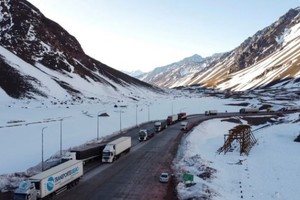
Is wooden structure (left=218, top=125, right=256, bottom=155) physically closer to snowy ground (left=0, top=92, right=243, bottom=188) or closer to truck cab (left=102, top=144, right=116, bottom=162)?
truck cab (left=102, top=144, right=116, bottom=162)

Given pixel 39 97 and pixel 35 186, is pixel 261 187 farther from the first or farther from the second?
pixel 39 97

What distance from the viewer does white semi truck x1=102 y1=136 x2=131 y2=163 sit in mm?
62844

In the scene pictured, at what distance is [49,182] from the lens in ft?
141

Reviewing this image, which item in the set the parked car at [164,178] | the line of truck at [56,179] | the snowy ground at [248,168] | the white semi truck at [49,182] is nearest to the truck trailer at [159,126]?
the snowy ground at [248,168]

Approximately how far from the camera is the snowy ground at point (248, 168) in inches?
1885

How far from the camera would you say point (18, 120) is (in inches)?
4033

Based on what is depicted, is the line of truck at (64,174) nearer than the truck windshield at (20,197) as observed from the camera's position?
No

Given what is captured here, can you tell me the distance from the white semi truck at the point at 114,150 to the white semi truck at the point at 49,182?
11.8 m

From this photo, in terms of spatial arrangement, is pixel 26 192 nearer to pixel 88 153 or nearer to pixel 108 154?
pixel 88 153

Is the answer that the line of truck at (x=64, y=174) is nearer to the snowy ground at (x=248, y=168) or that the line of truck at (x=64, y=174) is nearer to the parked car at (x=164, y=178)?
the parked car at (x=164, y=178)

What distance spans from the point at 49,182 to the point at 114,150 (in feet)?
71.9

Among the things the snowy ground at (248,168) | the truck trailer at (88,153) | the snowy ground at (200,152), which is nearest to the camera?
the snowy ground at (248,168)

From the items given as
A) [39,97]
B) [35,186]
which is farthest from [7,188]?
[39,97]

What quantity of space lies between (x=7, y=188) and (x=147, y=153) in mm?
30213
